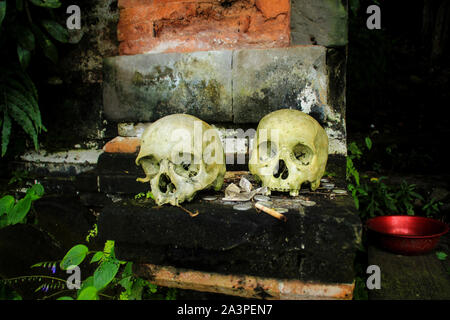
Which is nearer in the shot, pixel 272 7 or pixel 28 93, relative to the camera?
pixel 272 7

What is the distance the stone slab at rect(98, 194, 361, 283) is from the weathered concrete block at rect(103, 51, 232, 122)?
2.42ft

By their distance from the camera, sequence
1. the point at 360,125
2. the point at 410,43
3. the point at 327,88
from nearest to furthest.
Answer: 1. the point at 327,88
2. the point at 360,125
3. the point at 410,43

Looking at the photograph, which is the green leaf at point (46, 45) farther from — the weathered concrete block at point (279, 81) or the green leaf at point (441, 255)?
the green leaf at point (441, 255)

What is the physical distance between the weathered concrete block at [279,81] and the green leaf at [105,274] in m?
1.04

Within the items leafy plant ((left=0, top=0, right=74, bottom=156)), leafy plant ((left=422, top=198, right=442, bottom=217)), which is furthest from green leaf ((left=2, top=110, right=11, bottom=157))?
leafy plant ((left=422, top=198, right=442, bottom=217))

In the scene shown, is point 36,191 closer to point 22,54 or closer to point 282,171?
point 22,54

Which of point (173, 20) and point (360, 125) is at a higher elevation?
point (173, 20)

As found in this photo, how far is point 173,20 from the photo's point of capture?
1.94 metres

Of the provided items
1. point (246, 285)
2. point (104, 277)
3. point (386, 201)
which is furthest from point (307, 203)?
point (386, 201)

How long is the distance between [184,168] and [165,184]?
0.38 ft

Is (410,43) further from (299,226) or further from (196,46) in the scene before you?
(299,226)

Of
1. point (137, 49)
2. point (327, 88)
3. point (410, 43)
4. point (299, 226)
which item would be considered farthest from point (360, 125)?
point (299, 226)

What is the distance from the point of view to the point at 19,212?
1956mm
